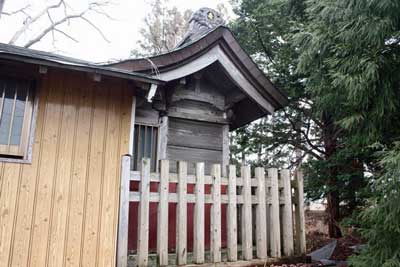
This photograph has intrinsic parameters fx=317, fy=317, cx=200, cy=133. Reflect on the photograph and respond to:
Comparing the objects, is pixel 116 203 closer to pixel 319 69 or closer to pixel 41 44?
pixel 319 69

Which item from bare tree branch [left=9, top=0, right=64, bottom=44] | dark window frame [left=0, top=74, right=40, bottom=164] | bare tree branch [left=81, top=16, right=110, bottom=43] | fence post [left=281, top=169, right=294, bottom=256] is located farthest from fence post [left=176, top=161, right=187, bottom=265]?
bare tree branch [left=9, top=0, right=64, bottom=44]

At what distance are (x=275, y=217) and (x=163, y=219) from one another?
5.16 ft

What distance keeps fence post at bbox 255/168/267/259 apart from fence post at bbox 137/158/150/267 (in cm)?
150

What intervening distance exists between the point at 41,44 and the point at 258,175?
1352cm

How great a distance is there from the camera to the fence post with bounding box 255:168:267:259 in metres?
4.13

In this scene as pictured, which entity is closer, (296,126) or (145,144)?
(145,144)

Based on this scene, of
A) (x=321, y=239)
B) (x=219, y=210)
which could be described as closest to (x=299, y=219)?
(x=219, y=210)

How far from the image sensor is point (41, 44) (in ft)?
46.8

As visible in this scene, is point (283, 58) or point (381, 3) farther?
point (283, 58)

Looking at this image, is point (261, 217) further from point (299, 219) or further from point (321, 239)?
point (321, 239)

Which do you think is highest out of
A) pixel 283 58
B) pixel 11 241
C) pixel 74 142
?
pixel 283 58

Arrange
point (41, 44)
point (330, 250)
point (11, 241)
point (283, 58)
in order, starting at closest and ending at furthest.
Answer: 1. point (11, 241)
2. point (330, 250)
3. point (283, 58)
4. point (41, 44)

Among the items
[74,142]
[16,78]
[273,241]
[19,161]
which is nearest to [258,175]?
[273,241]

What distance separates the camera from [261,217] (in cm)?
419
